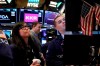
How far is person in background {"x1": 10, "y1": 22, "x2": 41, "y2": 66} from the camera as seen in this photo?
4.66m

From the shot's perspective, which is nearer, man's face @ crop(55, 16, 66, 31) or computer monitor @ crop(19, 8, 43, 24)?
man's face @ crop(55, 16, 66, 31)

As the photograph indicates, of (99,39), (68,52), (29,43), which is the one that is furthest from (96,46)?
(29,43)

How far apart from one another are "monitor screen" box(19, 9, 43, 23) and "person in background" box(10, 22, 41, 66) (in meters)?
7.64

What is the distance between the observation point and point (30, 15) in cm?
1307

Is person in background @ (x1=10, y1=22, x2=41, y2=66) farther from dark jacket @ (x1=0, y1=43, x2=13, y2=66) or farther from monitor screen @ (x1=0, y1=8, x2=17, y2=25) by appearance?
monitor screen @ (x1=0, y1=8, x2=17, y2=25)

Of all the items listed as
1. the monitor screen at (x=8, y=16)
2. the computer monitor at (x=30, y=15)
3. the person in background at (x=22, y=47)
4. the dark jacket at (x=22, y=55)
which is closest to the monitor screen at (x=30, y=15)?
the computer monitor at (x=30, y=15)

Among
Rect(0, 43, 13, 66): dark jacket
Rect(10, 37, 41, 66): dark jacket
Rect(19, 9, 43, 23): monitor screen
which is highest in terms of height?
Rect(19, 9, 43, 23): monitor screen

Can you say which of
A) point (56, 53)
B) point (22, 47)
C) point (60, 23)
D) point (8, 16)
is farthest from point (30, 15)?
point (60, 23)

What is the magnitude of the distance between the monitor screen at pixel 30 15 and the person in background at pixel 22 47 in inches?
301

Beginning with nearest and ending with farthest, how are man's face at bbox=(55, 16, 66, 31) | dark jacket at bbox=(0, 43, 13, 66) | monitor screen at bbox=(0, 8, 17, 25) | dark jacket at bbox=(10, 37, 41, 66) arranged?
dark jacket at bbox=(0, 43, 13, 66)
man's face at bbox=(55, 16, 66, 31)
dark jacket at bbox=(10, 37, 41, 66)
monitor screen at bbox=(0, 8, 17, 25)

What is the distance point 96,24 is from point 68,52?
1.28 ft

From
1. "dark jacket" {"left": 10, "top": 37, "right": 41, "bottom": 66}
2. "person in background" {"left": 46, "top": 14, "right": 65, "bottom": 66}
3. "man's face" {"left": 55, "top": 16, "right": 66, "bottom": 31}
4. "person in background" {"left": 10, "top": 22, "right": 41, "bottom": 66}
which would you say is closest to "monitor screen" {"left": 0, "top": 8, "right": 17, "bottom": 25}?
"person in background" {"left": 10, "top": 22, "right": 41, "bottom": 66}

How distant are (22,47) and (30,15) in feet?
27.4

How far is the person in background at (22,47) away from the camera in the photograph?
4663mm
